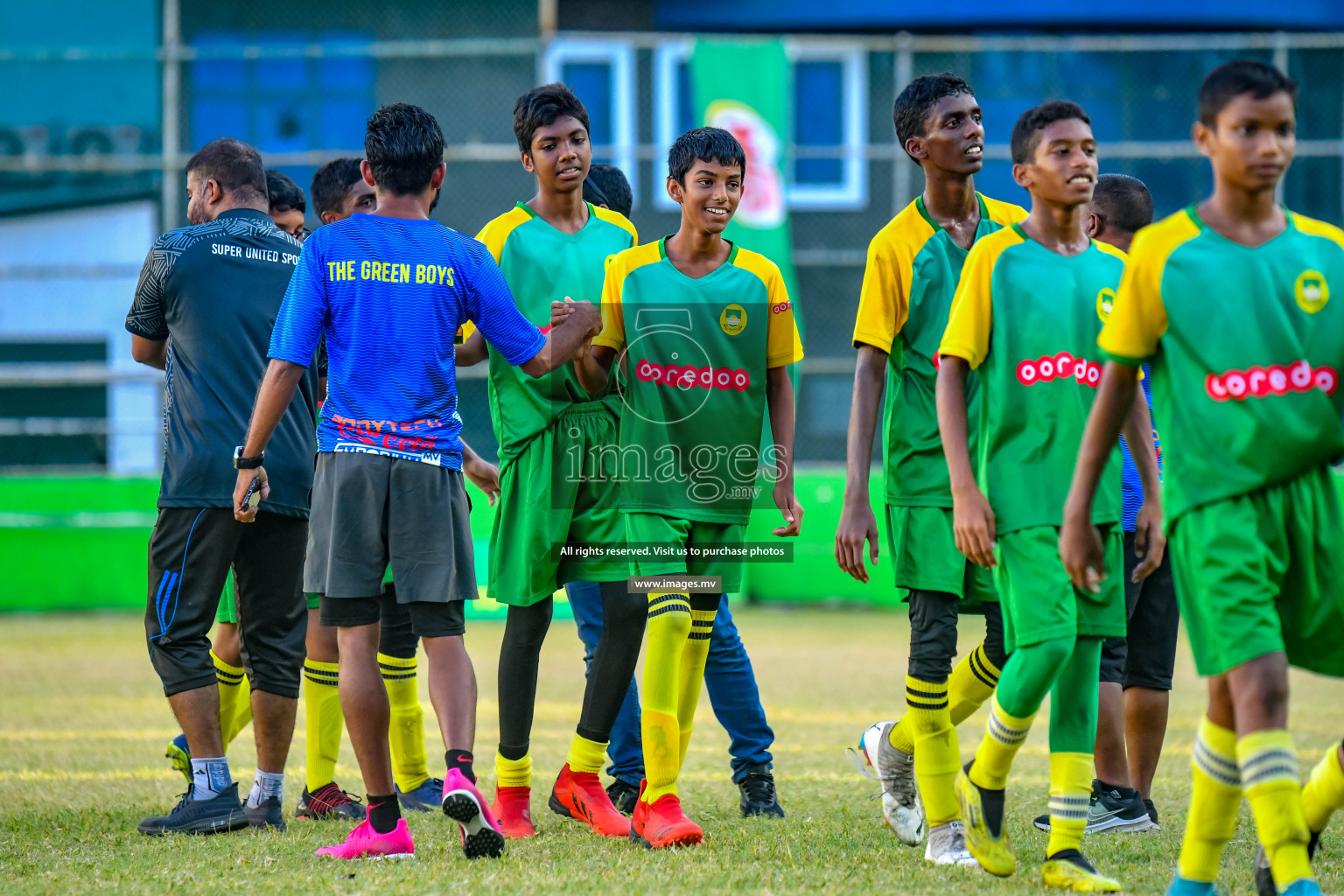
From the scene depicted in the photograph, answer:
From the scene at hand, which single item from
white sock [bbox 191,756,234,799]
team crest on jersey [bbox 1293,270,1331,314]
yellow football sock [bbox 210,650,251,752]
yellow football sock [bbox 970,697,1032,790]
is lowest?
white sock [bbox 191,756,234,799]

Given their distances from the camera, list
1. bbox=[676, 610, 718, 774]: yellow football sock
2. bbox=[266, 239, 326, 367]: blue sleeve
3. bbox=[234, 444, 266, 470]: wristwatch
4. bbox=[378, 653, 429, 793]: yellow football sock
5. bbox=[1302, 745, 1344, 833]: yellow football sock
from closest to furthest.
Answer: bbox=[1302, 745, 1344, 833]: yellow football sock
bbox=[266, 239, 326, 367]: blue sleeve
bbox=[234, 444, 266, 470]: wristwatch
bbox=[676, 610, 718, 774]: yellow football sock
bbox=[378, 653, 429, 793]: yellow football sock

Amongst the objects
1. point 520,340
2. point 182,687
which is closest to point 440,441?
point 520,340

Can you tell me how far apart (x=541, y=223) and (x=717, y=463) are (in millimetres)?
1040

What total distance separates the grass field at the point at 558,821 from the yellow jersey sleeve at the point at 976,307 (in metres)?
1.40

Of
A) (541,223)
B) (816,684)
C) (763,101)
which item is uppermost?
(763,101)

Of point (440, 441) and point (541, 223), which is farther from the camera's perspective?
point (541, 223)

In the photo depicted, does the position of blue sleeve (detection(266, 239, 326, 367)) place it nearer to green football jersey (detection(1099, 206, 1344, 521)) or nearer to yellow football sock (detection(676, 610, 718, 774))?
yellow football sock (detection(676, 610, 718, 774))

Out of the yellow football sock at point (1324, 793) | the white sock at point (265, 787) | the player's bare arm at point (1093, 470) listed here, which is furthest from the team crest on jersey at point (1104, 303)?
the white sock at point (265, 787)

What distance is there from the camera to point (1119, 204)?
5.00 metres

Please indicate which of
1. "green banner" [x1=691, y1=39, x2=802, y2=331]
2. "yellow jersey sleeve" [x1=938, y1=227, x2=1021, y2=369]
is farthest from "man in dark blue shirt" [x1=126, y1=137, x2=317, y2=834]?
"green banner" [x1=691, y1=39, x2=802, y2=331]

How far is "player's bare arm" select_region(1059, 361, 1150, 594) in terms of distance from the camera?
3.29m

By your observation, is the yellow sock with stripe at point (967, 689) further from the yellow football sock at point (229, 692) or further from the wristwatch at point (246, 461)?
the yellow football sock at point (229, 692)

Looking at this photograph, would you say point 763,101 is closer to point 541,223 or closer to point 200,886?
point 541,223

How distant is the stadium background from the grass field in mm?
6004
